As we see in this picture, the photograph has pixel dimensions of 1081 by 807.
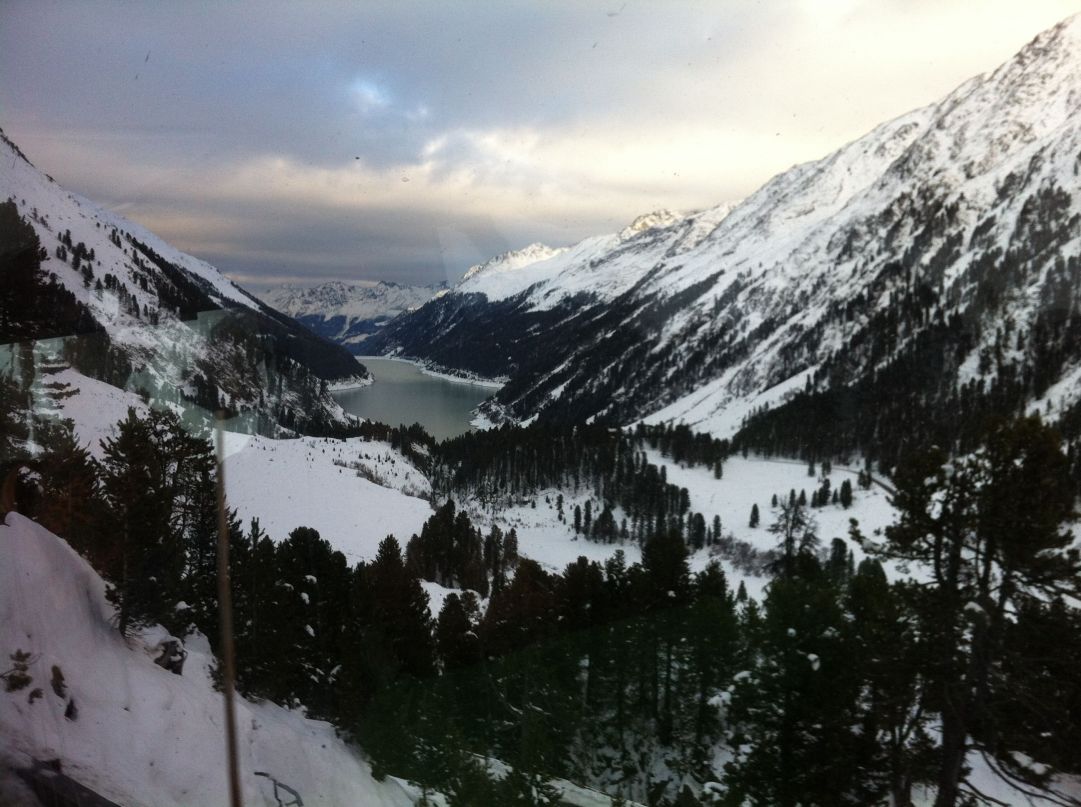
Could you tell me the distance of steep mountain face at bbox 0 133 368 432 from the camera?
9883mm

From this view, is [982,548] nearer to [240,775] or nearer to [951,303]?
[240,775]

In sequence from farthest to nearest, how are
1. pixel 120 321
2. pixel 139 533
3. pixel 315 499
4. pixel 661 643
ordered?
pixel 120 321, pixel 315 499, pixel 661 643, pixel 139 533

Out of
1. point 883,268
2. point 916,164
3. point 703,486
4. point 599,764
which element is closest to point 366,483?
point 599,764

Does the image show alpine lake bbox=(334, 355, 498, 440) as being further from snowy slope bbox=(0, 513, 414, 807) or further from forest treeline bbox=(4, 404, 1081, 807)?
snowy slope bbox=(0, 513, 414, 807)

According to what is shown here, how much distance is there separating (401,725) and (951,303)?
124136 mm

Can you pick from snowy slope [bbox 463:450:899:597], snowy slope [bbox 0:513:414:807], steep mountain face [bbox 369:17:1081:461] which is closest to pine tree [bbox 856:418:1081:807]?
snowy slope [bbox 0:513:414:807]

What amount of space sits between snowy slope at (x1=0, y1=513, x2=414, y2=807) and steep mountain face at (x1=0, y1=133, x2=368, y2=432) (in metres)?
4.71

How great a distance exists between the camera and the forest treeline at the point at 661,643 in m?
6.43

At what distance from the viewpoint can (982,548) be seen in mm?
6617

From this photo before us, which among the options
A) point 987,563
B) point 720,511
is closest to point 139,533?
point 987,563

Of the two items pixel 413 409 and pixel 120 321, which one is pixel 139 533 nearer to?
pixel 120 321

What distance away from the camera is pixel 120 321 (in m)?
65.8

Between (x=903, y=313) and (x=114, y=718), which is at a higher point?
(x=903, y=313)

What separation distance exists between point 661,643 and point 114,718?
13.8m
